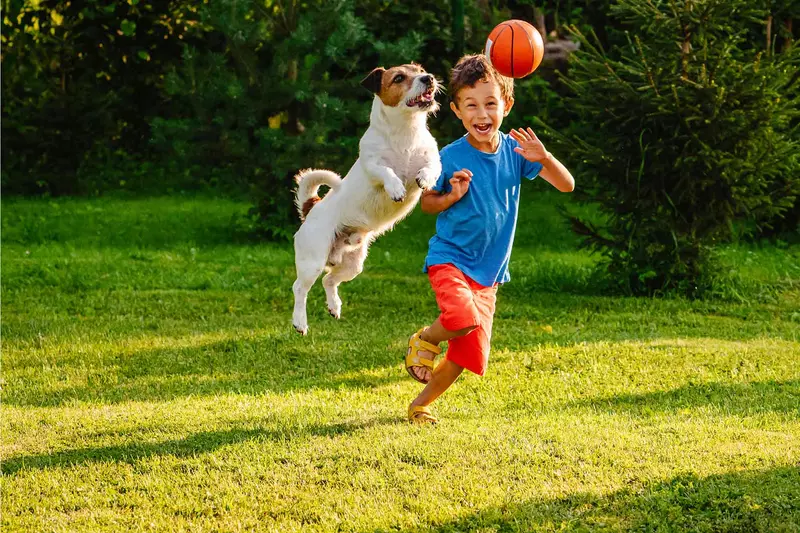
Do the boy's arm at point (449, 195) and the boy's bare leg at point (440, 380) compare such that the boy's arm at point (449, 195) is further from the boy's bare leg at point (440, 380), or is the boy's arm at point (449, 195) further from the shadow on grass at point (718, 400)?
the shadow on grass at point (718, 400)

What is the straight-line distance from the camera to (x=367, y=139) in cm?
402

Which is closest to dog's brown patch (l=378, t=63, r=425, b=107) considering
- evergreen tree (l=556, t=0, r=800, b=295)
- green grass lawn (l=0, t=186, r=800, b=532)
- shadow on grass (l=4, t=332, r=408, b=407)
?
green grass lawn (l=0, t=186, r=800, b=532)

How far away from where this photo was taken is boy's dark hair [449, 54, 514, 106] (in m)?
4.55

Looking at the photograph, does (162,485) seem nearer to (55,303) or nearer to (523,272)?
(55,303)

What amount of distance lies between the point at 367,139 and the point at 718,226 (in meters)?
6.50

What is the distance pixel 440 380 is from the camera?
5465mm

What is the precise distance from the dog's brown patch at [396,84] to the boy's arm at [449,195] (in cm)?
74

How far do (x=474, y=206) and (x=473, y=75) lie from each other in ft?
2.14

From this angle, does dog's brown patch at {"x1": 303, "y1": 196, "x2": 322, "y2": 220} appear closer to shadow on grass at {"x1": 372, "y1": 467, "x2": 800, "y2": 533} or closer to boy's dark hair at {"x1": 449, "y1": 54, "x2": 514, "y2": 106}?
boy's dark hair at {"x1": 449, "y1": 54, "x2": 514, "y2": 106}

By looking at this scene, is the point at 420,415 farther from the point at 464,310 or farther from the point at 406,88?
the point at 406,88

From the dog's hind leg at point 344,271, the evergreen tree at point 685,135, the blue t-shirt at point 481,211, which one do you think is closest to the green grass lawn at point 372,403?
the evergreen tree at point 685,135

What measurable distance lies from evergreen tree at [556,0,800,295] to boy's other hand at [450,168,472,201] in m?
4.92

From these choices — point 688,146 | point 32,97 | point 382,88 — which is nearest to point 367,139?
point 382,88

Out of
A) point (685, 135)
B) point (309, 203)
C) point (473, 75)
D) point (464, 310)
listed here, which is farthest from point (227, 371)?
point (685, 135)
